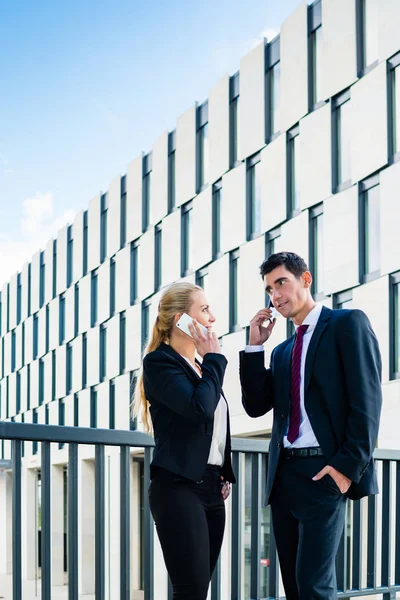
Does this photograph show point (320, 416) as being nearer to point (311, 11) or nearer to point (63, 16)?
point (311, 11)

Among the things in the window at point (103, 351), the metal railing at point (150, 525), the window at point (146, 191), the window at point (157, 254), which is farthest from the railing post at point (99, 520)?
the window at point (103, 351)

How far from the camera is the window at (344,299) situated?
72.2 ft

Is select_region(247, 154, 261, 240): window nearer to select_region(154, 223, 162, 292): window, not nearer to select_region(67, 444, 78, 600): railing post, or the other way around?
select_region(154, 223, 162, 292): window

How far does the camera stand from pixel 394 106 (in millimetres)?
20750

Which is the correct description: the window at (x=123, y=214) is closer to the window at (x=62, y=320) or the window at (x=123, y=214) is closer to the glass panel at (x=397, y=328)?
the window at (x=62, y=320)

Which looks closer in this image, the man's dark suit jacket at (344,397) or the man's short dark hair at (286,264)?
the man's dark suit jacket at (344,397)

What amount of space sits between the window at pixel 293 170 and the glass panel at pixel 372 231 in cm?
335

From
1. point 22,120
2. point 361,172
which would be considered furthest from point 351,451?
point 22,120

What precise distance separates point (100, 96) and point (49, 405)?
76.0ft

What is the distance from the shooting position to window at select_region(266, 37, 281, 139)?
25.9m

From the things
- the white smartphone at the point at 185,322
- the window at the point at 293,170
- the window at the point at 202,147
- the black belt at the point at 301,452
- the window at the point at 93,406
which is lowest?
the window at the point at 93,406

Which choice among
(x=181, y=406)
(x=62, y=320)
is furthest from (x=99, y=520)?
(x=62, y=320)

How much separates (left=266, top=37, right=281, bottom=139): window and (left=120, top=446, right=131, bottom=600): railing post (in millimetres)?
22108

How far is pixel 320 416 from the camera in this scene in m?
3.79
